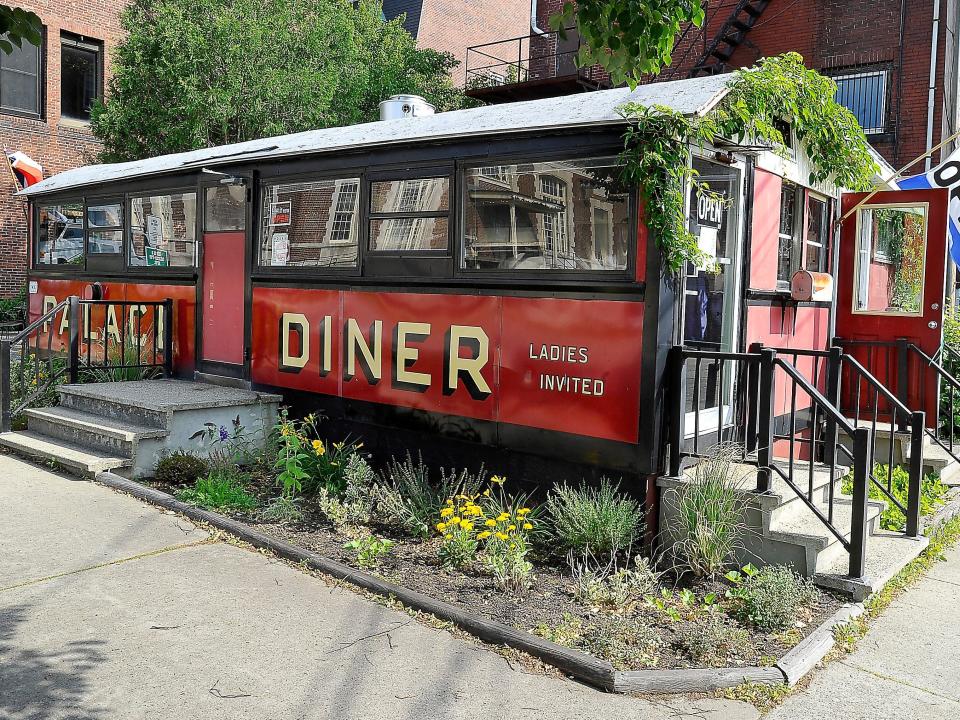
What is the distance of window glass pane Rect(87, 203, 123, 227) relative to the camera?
10266 millimetres

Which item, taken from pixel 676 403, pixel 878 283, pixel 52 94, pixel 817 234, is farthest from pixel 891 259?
pixel 52 94

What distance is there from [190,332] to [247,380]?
1.23 meters

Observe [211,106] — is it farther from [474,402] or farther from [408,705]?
[408,705]

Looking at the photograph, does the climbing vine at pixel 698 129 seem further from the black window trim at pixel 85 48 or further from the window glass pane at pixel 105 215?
the black window trim at pixel 85 48

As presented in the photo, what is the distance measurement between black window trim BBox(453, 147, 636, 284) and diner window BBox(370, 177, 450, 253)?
0.16 metres

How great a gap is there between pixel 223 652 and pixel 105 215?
7.75 meters

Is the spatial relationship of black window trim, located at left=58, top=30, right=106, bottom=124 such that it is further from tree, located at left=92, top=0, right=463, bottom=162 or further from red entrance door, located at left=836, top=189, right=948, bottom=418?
red entrance door, located at left=836, top=189, right=948, bottom=418

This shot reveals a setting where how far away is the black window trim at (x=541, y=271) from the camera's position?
561 centimetres

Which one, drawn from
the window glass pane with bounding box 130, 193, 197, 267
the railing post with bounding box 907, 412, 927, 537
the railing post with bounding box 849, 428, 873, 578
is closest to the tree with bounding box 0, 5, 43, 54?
the railing post with bounding box 849, 428, 873, 578

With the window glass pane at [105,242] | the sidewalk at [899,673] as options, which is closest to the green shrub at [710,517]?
the sidewalk at [899,673]

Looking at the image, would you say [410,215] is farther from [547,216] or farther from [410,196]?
[547,216]

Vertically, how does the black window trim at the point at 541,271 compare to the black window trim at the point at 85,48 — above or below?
below

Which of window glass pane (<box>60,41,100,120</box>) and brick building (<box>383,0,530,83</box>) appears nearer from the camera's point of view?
window glass pane (<box>60,41,100,120</box>)

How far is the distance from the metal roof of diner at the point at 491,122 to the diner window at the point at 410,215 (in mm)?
357
